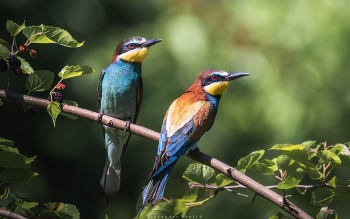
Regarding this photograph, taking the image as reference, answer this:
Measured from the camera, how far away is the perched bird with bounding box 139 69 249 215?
1.47m

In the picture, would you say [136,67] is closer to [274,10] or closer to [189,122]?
[189,122]

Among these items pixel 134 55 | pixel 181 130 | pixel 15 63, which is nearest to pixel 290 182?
pixel 181 130

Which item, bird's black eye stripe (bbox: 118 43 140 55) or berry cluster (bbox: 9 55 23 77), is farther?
bird's black eye stripe (bbox: 118 43 140 55)

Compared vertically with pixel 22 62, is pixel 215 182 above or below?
below

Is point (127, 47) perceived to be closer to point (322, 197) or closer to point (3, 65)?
point (3, 65)

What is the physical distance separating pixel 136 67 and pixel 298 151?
1.42 metres

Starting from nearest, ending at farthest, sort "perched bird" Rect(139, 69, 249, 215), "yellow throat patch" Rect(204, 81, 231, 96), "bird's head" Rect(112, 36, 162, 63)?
Result: "perched bird" Rect(139, 69, 249, 215), "yellow throat patch" Rect(204, 81, 231, 96), "bird's head" Rect(112, 36, 162, 63)

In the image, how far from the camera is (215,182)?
53.7 inches

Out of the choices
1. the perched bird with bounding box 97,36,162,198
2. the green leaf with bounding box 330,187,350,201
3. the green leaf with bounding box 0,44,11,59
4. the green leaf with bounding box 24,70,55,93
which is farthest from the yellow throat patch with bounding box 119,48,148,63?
the green leaf with bounding box 330,187,350,201

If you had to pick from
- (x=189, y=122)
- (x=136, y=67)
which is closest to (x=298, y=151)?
(x=189, y=122)

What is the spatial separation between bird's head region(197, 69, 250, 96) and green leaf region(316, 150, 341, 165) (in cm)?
65

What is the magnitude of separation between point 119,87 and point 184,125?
923 mm

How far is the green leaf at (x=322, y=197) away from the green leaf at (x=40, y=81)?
1086 mm

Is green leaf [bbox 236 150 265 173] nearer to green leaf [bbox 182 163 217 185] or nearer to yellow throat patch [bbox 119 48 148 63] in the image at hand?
green leaf [bbox 182 163 217 185]
